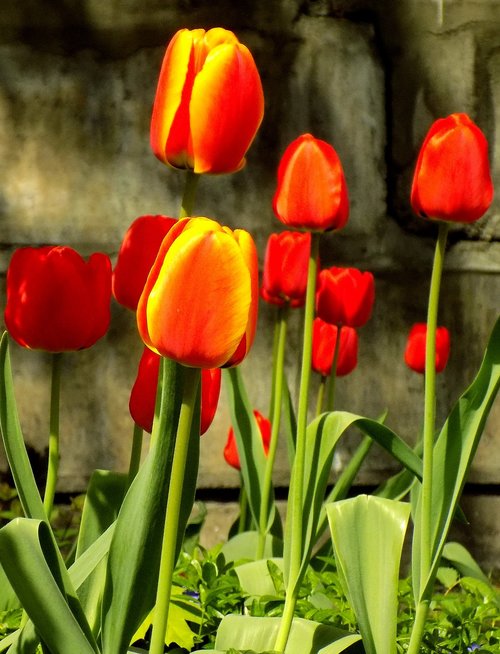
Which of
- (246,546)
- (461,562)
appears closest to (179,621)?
(246,546)

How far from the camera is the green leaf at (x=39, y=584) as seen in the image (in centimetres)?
85

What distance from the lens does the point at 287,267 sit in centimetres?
161

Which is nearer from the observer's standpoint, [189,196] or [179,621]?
[189,196]

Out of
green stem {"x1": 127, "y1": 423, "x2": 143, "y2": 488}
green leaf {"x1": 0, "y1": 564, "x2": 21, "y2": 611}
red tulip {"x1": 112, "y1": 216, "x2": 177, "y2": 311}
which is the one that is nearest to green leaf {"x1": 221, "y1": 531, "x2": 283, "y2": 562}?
green leaf {"x1": 0, "y1": 564, "x2": 21, "y2": 611}

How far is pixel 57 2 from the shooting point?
2244 millimetres

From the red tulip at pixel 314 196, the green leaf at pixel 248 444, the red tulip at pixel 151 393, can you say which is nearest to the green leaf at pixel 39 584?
the red tulip at pixel 151 393

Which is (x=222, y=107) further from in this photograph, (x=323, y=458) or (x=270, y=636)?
(x=270, y=636)

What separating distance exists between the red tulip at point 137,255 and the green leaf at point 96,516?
236 millimetres

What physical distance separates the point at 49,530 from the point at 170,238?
0.93ft

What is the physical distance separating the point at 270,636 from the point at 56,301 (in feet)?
1.43

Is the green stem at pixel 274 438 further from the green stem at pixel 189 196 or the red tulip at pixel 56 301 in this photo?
the green stem at pixel 189 196

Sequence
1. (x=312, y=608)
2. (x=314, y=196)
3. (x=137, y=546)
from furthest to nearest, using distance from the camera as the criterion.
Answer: (x=312, y=608) → (x=314, y=196) → (x=137, y=546)

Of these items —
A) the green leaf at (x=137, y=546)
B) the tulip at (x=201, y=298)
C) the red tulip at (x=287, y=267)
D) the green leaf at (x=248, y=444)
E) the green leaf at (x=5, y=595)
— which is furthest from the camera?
the green leaf at (x=248, y=444)

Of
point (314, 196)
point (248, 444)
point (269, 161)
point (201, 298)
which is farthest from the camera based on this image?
point (269, 161)
